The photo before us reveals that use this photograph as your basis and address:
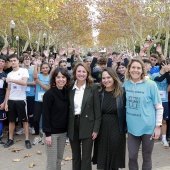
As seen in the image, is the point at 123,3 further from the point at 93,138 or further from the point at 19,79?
the point at 93,138

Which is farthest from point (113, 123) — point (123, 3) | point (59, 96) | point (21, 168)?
point (123, 3)

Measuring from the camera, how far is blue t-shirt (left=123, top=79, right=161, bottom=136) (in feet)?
11.0

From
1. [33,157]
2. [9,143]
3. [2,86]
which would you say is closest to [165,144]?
[33,157]

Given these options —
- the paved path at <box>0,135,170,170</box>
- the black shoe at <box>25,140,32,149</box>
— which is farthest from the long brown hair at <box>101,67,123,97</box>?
the black shoe at <box>25,140,32,149</box>

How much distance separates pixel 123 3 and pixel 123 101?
16.5 meters

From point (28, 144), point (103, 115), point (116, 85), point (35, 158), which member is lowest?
point (35, 158)

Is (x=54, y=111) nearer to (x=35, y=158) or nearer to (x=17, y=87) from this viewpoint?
(x=35, y=158)

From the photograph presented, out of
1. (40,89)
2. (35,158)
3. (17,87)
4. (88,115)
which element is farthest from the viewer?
(40,89)

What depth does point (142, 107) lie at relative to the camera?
3.36 m

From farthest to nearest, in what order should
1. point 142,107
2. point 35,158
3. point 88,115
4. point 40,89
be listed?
point 40,89 → point 35,158 → point 88,115 → point 142,107

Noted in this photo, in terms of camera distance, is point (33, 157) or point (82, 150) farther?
point (33, 157)

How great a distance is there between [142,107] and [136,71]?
512 millimetres

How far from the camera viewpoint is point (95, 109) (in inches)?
138

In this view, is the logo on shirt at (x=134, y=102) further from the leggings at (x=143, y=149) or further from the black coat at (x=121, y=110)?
the leggings at (x=143, y=149)
